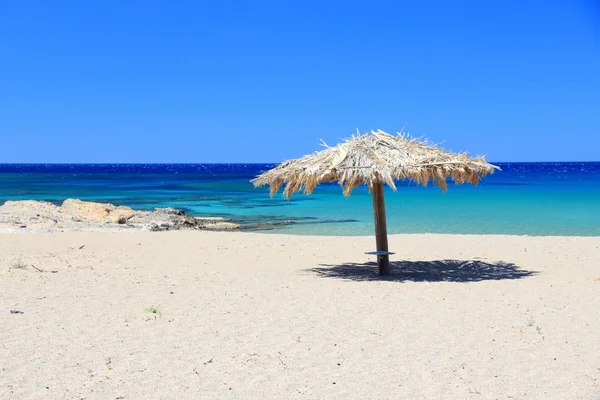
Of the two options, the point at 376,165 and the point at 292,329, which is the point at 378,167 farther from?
the point at 292,329

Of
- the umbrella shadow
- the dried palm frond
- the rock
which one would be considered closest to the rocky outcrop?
the rock

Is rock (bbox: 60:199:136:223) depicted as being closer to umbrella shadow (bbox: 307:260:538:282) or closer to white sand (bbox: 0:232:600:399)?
white sand (bbox: 0:232:600:399)

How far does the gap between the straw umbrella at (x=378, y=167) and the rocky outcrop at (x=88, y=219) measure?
332 inches

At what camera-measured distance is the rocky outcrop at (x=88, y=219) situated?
16309 millimetres

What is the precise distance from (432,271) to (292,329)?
14.9 feet

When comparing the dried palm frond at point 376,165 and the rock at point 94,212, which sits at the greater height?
the dried palm frond at point 376,165

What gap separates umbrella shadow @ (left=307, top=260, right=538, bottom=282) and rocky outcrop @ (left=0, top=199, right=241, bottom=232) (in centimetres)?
800

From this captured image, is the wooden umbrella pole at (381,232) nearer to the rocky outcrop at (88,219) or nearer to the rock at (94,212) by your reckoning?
the rocky outcrop at (88,219)

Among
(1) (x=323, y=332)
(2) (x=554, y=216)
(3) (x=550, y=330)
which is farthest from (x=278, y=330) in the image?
(2) (x=554, y=216)

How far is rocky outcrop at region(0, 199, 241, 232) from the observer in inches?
642

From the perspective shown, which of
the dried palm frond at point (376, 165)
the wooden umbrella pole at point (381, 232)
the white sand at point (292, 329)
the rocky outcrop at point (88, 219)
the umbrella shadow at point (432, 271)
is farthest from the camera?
the rocky outcrop at point (88, 219)

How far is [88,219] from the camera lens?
1852 cm

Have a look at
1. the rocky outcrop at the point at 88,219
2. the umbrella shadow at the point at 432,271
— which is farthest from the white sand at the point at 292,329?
the rocky outcrop at the point at 88,219

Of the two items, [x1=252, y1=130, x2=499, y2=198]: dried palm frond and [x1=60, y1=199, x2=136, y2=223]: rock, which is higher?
[x1=252, y1=130, x2=499, y2=198]: dried palm frond
